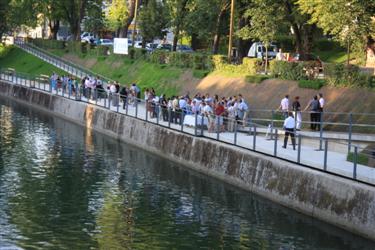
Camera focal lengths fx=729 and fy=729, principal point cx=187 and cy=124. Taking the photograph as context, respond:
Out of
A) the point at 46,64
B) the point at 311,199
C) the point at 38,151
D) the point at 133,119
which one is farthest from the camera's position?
the point at 46,64

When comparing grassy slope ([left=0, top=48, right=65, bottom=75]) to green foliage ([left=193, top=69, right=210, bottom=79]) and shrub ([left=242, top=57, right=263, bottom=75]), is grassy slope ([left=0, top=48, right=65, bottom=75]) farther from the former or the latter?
shrub ([left=242, top=57, right=263, bottom=75])

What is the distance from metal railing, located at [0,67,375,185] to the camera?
2320 centimetres

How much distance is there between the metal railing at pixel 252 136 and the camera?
23.2 metres

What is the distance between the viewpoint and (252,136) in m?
30.8

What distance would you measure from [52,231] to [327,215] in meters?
8.37

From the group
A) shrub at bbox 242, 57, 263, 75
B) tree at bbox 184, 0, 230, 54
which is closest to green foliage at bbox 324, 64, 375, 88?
shrub at bbox 242, 57, 263, 75

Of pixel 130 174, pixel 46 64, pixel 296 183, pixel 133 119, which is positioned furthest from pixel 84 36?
pixel 296 183

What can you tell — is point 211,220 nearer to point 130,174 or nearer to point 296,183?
point 296,183

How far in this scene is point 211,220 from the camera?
2300 centimetres

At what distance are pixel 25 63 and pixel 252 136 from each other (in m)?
53.9

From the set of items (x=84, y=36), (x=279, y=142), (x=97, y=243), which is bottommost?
(x=97, y=243)

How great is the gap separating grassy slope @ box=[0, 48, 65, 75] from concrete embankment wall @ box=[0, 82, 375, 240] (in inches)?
Answer: 1298

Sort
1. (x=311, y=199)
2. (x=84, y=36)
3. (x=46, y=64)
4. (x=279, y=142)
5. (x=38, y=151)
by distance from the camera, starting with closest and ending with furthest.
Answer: (x=311, y=199) → (x=279, y=142) → (x=38, y=151) → (x=46, y=64) → (x=84, y=36)

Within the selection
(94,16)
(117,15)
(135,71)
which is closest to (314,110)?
(135,71)
